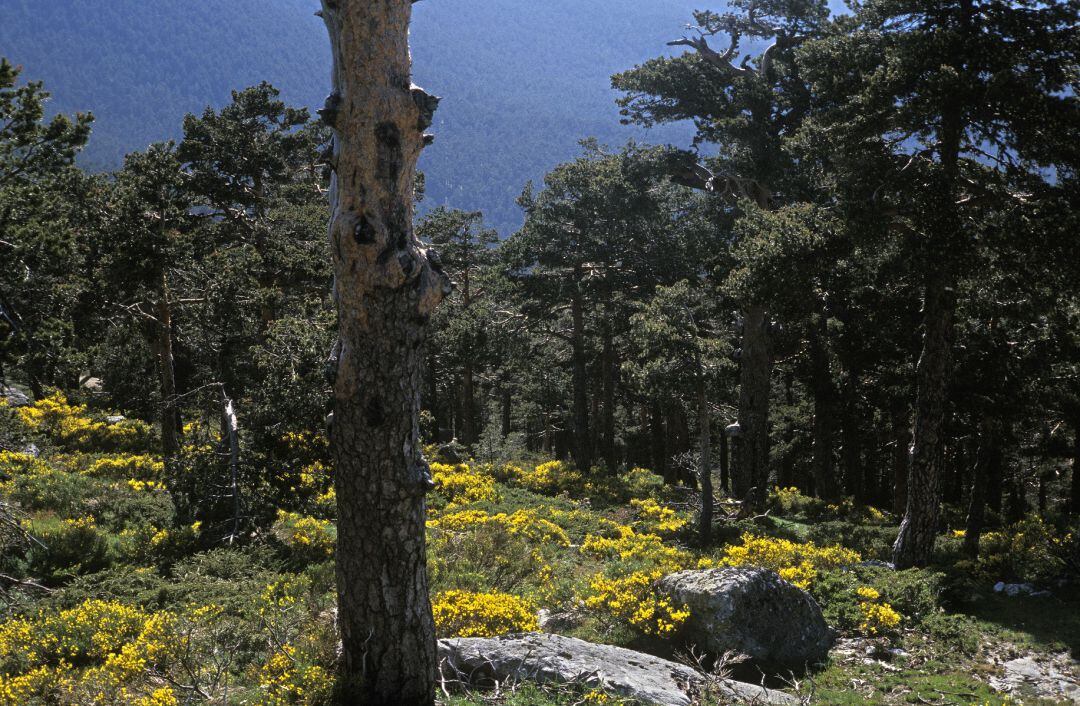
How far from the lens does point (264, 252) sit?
1762 centimetres

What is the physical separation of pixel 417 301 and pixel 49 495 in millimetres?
12376

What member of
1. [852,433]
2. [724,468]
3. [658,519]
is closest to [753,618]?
[658,519]

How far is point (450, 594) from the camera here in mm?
8836

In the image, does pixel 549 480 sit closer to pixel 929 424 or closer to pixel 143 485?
pixel 143 485

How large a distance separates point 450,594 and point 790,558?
253 inches

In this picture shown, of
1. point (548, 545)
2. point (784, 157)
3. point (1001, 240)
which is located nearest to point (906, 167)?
point (1001, 240)

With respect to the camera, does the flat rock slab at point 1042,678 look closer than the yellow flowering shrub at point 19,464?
Yes

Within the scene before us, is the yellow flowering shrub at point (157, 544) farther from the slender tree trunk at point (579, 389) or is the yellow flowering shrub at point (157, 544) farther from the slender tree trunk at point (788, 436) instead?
the slender tree trunk at point (788, 436)

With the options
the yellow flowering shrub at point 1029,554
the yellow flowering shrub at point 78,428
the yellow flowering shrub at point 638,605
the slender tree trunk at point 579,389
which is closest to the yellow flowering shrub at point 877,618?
the yellow flowering shrub at point 638,605

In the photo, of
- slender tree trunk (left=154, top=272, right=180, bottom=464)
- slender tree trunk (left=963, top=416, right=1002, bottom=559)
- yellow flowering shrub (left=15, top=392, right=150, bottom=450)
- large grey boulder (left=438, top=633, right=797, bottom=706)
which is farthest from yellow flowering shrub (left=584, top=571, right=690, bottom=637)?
yellow flowering shrub (left=15, top=392, right=150, bottom=450)

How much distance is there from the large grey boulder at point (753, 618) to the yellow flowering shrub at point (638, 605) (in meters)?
0.22

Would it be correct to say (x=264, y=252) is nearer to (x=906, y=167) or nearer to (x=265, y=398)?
(x=265, y=398)

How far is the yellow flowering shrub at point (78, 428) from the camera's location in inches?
767

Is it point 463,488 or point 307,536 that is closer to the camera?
point 307,536
